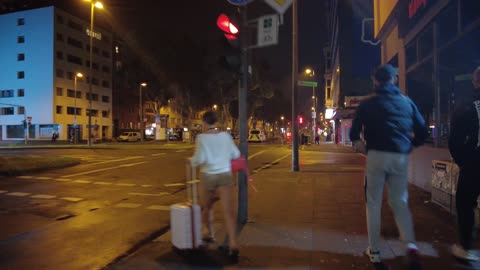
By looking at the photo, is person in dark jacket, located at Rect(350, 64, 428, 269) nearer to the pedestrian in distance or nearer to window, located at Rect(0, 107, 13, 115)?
the pedestrian in distance

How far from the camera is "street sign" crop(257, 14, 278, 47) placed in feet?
21.3

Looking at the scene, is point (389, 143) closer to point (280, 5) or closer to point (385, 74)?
point (385, 74)

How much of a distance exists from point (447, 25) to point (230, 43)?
488 centimetres

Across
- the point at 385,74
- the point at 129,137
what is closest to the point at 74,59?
the point at 129,137

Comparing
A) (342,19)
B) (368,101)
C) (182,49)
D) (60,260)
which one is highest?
(342,19)

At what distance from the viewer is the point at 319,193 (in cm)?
1020

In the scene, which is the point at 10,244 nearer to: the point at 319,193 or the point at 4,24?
the point at 319,193

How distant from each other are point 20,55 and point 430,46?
227 feet

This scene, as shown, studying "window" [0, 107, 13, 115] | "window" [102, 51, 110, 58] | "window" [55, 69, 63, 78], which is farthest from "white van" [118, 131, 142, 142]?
"window" [102, 51, 110, 58]

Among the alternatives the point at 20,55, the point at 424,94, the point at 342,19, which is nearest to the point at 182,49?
the point at 342,19

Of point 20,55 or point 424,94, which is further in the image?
point 20,55

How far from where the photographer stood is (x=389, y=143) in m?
4.18

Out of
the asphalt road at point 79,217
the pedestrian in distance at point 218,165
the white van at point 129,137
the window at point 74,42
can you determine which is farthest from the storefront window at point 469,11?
the window at point 74,42

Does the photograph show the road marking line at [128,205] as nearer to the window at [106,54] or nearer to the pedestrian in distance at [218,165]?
the pedestrian in distance at [218,165]
